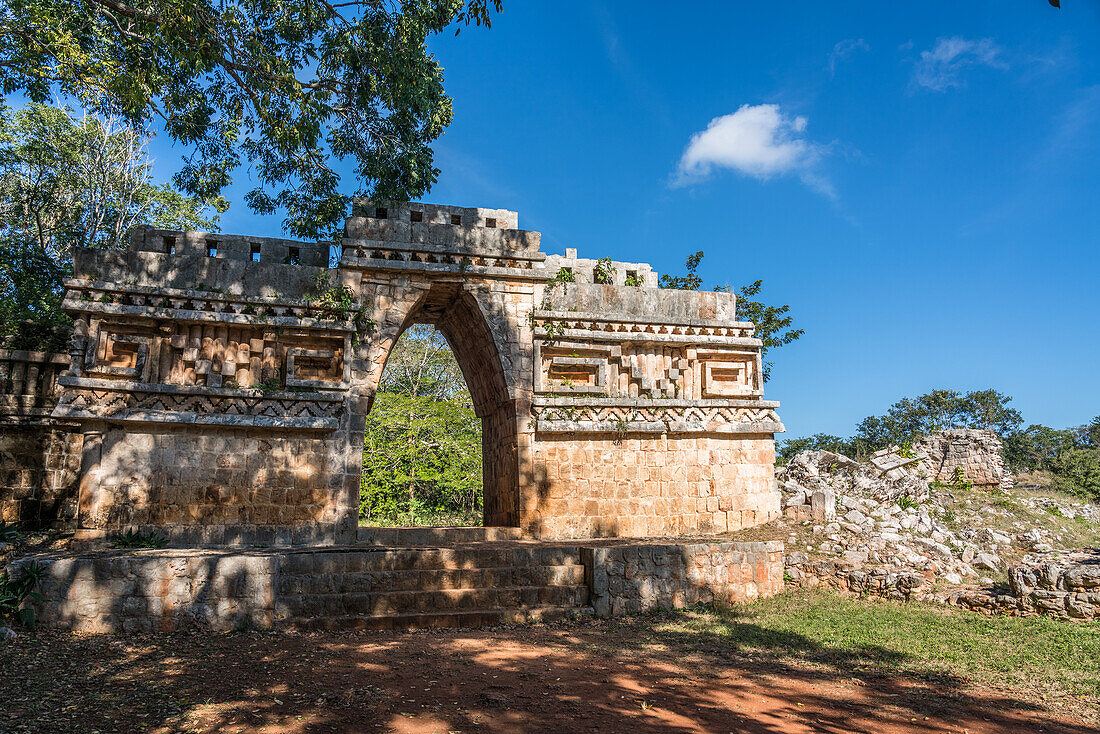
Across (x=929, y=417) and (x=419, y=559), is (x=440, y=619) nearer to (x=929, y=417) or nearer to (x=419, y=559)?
(x=419, y=559)

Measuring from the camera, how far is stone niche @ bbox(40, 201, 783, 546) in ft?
31.2

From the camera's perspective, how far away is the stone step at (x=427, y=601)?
22.3 feet

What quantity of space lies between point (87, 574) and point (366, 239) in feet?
20.5

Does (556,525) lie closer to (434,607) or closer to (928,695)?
(434,607)

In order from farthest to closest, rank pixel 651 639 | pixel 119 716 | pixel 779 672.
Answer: pixel 651 639
pixel 779 672
pixel 119 716

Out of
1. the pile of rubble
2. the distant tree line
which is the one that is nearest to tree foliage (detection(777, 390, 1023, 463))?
the distant tree line

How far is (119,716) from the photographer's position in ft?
13.6

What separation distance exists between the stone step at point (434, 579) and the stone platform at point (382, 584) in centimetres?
1

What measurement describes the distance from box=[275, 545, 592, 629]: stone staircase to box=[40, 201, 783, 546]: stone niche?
2.73m

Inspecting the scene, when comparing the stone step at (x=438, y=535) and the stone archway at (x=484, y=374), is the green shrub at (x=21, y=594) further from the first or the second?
the stone archway at (x=484, y=374)

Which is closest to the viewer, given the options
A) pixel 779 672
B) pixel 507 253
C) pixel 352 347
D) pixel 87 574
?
pixel 779 672

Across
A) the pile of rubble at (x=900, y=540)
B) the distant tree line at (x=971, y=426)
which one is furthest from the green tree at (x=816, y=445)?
the pile of rubble at (x=900, y=540)

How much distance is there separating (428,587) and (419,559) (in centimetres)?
34

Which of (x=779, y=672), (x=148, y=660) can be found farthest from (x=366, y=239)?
(x=779, y=672)
